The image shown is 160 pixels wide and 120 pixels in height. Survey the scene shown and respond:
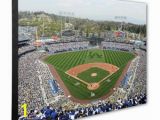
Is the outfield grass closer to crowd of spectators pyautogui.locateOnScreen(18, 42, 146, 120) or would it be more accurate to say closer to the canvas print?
the canvas print

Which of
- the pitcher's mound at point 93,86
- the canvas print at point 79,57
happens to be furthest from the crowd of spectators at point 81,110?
the pitcher's mound at point 93,86

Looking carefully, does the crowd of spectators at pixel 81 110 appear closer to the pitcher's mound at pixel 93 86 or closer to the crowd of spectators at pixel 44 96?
the crowd of spectators at pixel 44 96

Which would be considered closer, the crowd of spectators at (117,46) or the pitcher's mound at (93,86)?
the pitcher's mound at (93,86)

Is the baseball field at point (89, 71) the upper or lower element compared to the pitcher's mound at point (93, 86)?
upper

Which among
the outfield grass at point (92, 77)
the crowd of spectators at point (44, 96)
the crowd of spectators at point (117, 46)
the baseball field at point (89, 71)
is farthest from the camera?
the crowd of spectators at point (117, 46)

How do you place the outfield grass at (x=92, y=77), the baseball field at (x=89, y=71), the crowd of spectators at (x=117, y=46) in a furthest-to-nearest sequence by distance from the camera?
the crowd of spectators at (x=117, y=46)
the outfield grass at (x=92, y=77)
the baseball field at (x=89, y=71)

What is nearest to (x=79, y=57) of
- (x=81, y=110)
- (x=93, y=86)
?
(x=93, y=86)

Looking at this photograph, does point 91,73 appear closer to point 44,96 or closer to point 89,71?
point 89,71

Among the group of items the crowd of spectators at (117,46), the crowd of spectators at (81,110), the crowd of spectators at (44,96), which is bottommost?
the crowd of spectators at (81,110)
